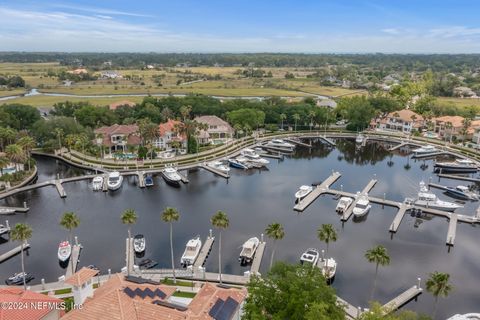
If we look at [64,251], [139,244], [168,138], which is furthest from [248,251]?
[168,138]

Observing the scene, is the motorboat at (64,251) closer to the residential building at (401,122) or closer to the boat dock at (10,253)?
the boat dock at (10,253)

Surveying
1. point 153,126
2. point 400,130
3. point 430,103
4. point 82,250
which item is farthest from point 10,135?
point 430,103

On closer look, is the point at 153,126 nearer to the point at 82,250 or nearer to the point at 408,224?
the point at 82,250

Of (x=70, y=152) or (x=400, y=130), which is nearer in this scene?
(x=70, y=152)

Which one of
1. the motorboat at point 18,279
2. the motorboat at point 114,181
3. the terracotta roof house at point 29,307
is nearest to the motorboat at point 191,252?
the terracotta roof house at point 29,307

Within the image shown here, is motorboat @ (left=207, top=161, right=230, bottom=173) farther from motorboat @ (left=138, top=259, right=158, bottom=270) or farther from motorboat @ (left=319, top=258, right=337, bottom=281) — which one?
motorboat @ (left=319, top=258, right=337, bottom=281)
